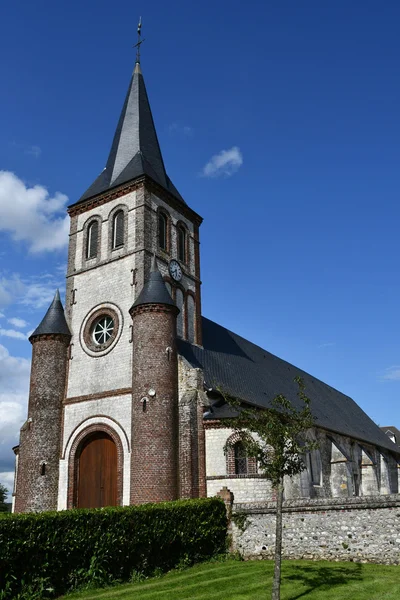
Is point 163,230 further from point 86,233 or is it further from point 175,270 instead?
point 86,233

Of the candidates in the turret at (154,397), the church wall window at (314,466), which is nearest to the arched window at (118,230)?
the turret at (154,397)

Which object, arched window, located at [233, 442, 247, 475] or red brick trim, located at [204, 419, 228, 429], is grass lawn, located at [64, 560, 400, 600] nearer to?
arched window, located at [233, 442, 247, 475]

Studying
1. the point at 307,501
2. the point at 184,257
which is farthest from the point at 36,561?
the point at 184,257

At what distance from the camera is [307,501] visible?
57.4 feet

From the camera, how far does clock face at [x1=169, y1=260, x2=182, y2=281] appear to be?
90.3ft

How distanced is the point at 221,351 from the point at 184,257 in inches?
214

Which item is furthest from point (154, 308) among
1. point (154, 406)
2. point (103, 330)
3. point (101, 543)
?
point (101, 543)

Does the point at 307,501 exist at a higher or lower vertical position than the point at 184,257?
lower

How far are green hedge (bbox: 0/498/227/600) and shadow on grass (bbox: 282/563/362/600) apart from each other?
364 cm

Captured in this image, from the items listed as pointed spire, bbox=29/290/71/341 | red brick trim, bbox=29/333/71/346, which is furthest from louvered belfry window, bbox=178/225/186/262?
red brick trim, bbox=29/333/71/346

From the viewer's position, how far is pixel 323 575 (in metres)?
15.0

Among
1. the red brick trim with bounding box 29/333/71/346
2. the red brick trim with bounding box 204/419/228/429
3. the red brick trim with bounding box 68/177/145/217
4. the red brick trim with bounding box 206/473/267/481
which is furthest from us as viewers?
the red brick trim with bounding box 68/177/145/217

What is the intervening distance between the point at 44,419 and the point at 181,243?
35.7ft

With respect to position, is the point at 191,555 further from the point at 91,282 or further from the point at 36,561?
the point at 91,282
